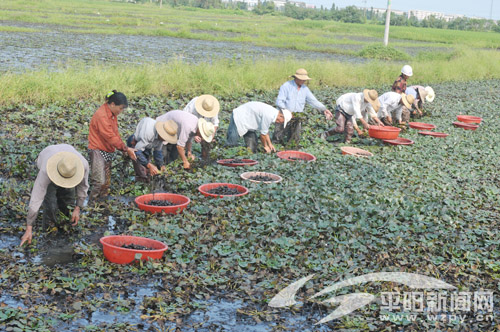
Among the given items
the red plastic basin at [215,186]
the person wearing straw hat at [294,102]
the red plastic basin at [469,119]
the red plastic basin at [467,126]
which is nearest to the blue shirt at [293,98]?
the person wearing straw hat at [294,102]

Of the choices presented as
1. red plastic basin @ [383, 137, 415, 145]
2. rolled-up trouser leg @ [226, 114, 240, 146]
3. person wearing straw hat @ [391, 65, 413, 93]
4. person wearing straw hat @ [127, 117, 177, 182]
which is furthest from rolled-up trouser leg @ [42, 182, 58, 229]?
person wearing straw hat @ [391, 65, 413, 93]

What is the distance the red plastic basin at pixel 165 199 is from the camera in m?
6.15

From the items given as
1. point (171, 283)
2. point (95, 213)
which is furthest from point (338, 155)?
point (171, 283)

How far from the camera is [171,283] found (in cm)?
483

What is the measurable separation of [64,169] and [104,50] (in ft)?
62.4

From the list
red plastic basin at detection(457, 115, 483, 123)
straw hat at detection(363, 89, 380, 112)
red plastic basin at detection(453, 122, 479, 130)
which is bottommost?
red plastic basin at detection(453, 122, 479, 130)

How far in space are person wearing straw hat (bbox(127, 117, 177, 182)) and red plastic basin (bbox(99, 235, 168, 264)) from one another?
1.80 metres

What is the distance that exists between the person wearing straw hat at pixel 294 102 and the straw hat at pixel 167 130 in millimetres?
3217

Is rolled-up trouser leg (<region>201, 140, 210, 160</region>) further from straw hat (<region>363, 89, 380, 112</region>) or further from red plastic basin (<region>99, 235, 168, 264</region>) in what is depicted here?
red plastic basin (<region>99, 235, 168, 264</region>)

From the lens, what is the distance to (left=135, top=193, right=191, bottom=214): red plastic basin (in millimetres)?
6148

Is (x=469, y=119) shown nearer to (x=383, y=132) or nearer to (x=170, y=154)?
(x=383, y=132)

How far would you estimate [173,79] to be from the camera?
45.4 feet

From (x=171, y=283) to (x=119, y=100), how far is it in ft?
7.99

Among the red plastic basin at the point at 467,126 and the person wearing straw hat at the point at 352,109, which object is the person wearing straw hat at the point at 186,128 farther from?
the red plastic basin at the point at 467,126
